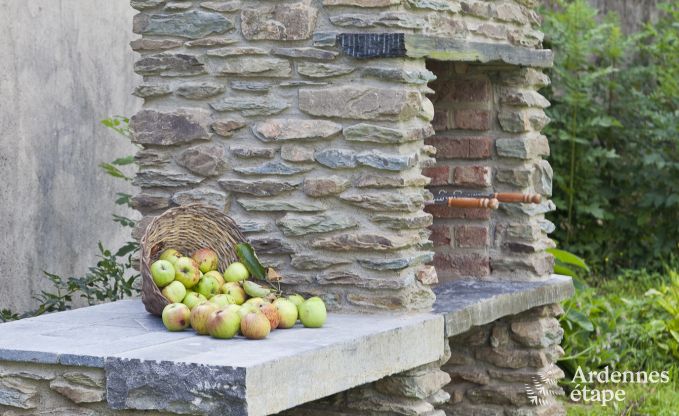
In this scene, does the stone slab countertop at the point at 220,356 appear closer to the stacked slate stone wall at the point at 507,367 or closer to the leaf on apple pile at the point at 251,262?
the leaf on apple pile at the point at 251,262

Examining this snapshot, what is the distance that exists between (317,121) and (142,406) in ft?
4.68

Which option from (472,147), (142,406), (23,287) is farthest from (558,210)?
(142,406)

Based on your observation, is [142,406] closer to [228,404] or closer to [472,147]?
[228,404]

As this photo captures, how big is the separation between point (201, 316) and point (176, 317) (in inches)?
4.5

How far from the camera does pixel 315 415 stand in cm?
453

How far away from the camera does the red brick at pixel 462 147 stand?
17.9 ft

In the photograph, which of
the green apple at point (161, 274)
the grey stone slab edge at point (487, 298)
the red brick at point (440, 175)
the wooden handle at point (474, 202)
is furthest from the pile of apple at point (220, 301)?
the red brick at point (440, 175)

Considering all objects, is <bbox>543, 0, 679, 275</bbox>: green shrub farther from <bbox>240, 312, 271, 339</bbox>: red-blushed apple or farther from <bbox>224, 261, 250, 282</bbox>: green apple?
<bbox>240, 312, 271, 339</bbox>: red-blushed apple

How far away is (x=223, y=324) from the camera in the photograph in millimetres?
3809

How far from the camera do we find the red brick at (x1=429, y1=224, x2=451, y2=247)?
545 cm

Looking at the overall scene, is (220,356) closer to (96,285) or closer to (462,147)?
(96,285)

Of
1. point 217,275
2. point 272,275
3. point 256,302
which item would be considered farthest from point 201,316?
point 272,275

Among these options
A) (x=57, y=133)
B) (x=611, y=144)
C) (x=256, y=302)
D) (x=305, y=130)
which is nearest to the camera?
(x=256, y=302)

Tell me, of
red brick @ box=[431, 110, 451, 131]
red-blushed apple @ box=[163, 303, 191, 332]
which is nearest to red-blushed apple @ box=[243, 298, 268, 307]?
red-blushed apple @ box=[163, 303, 191, 332]
